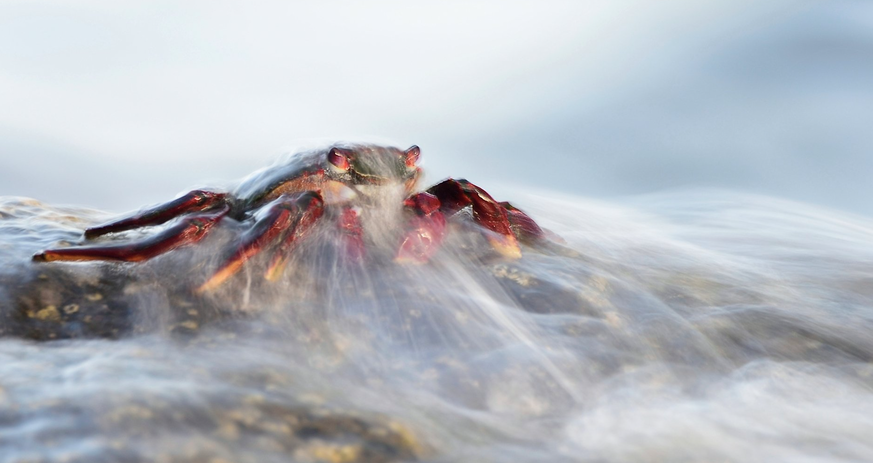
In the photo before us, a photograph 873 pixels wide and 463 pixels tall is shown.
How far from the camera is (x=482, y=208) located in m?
3.44

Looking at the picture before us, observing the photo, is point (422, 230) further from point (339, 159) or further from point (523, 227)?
point (523, 227)

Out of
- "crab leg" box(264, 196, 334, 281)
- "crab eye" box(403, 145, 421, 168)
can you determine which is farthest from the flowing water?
"crab eye" box(403, 145, 421, 168)

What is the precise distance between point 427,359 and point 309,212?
3.23 feet

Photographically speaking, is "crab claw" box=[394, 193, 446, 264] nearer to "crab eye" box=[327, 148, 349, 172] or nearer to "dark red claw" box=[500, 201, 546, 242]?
"crab eye" box=[327, 148, 349, 172]

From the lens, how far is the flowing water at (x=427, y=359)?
183cm

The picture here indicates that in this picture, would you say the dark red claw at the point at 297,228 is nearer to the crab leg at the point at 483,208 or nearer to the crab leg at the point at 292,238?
the crab leg at the point at 292,238

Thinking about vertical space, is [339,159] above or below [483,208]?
above

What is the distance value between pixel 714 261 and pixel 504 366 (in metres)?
2.34

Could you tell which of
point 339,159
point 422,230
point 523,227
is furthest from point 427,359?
point 523,227

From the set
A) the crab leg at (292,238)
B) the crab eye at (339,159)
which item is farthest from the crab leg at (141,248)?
the crab eye at (339,159)

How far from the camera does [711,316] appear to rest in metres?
3.14

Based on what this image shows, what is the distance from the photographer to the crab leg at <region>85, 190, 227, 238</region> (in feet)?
10.1

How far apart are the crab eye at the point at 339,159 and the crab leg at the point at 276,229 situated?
7.7 inches

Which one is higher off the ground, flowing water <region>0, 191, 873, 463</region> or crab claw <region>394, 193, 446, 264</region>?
crab claw <region>394, 193, 446, 264</region>
